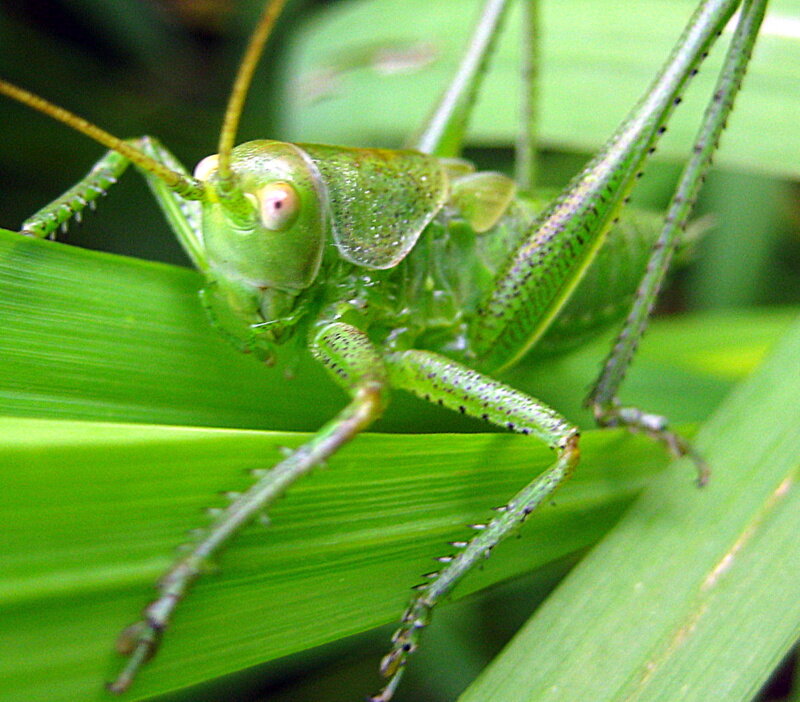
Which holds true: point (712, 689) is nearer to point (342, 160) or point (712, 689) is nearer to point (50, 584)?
point (50, 584)

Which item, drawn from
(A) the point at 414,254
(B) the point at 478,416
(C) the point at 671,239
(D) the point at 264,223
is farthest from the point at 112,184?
(C) the point at 671,239

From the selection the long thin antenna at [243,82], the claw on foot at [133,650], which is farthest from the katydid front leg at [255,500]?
the long thin antenna at [243,82]

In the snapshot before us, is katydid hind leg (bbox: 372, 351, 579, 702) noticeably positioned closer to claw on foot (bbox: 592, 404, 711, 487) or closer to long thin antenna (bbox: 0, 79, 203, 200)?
claw on foot (bbox: 592, 404, 711, 487)

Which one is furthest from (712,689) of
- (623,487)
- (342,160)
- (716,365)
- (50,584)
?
(716,365)

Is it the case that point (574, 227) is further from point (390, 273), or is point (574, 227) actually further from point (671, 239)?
point (390, 273)

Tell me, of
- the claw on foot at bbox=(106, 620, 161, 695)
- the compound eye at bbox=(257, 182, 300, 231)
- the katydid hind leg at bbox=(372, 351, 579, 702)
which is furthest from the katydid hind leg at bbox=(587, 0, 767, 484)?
the claw on foot at bbox=(106, 620, 161, 695)

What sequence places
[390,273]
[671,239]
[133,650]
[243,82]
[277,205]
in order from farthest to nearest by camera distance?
[390,273]
[671,239]
[277,205]
[243,82]
[133,650]

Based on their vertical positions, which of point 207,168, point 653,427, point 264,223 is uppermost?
point 207,168
